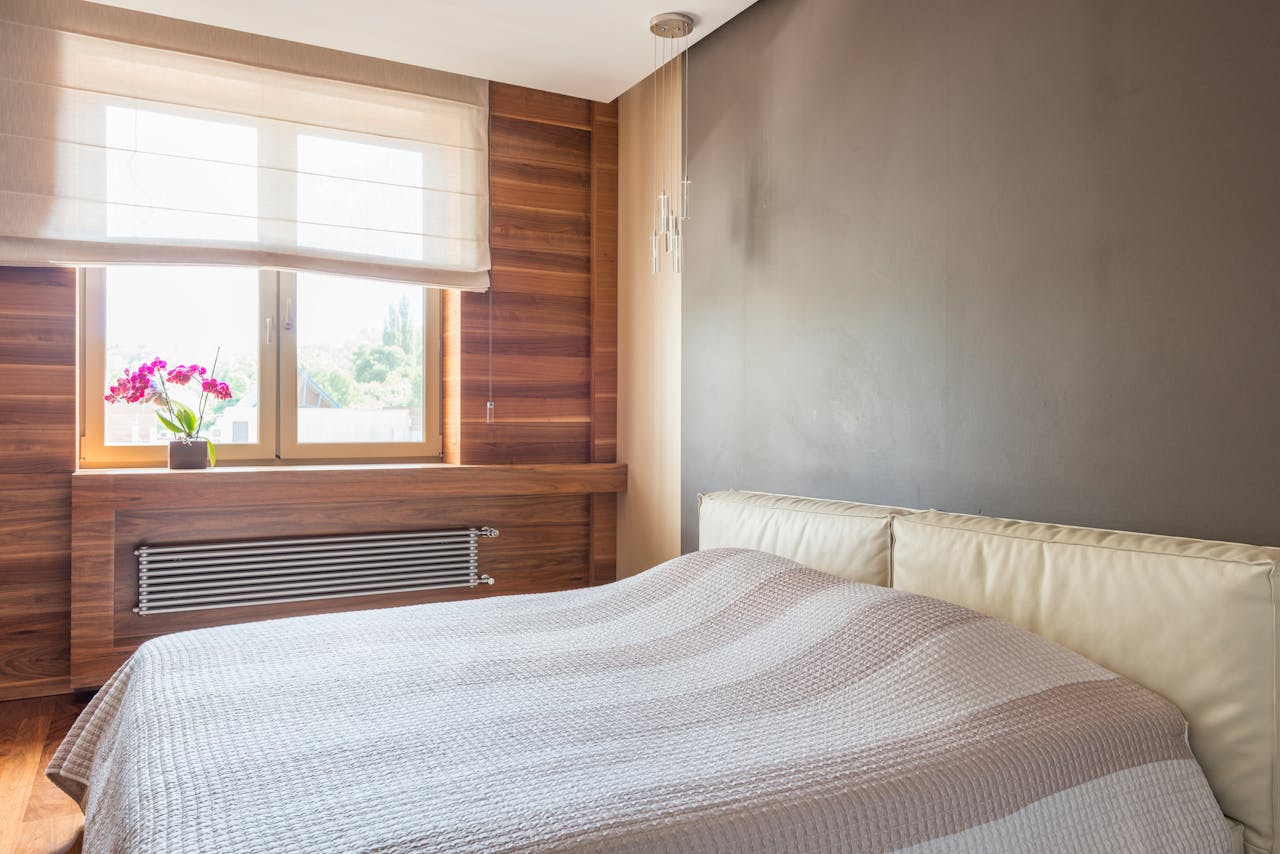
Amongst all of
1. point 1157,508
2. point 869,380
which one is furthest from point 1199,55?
point 869,380

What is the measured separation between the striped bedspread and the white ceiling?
1.93 metres

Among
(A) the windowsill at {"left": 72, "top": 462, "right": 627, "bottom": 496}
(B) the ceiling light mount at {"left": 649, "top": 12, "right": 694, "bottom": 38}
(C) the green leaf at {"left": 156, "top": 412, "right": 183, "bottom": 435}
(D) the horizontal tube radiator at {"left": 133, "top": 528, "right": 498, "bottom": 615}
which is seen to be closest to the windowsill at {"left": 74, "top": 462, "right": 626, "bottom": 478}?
(A) the windowsill at {"left": 72, "top": 462, "right": 627, "bottom": 496}

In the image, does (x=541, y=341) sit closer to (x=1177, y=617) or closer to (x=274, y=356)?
(x=274, y=356)

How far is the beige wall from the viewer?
327 centimetres

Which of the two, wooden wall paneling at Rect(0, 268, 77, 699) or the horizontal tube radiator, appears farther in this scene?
the horizontal tube radiator

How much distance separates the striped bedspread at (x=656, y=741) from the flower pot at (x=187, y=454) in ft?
4.38

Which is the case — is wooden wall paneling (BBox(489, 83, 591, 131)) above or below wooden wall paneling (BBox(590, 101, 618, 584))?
above

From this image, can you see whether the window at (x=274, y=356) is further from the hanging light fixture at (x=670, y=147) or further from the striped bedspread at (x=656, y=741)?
the striped bedspread at (x=656, y=741)

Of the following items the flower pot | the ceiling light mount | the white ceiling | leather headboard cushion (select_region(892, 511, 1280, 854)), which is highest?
the white ceiling

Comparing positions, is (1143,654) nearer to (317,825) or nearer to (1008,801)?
(1008,801)

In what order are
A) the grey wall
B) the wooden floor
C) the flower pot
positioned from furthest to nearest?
the flower pot, the wooden floor, the grey wall

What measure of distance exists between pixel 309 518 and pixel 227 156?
130 cm

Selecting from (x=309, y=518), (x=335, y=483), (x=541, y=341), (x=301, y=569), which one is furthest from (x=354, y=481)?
(x=541, y=341)

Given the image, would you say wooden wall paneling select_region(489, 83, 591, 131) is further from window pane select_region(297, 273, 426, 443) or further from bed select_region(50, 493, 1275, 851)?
bed select_region(50, 493, 1275, 851)
